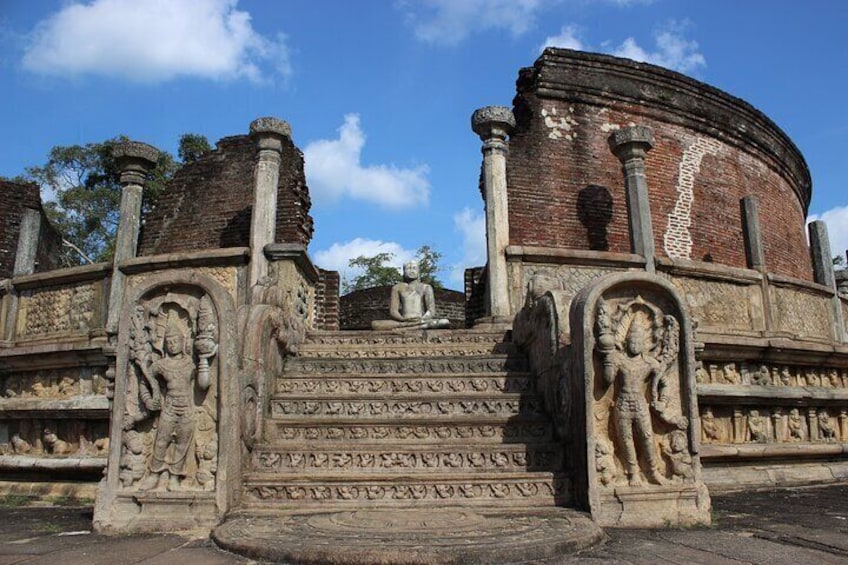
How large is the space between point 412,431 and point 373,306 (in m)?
15.2

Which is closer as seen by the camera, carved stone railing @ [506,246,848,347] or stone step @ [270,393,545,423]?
stone step @ [270,393,545,423]

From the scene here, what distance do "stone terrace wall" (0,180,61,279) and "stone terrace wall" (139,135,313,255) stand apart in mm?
1877

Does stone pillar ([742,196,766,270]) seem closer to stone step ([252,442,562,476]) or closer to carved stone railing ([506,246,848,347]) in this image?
carved stone railing ([506,246,848,347])

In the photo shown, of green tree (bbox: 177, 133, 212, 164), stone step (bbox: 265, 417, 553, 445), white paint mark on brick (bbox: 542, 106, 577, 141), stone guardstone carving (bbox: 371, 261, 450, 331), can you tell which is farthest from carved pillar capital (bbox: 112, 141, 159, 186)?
green tree (bbox: 177, 133, 212, 164)

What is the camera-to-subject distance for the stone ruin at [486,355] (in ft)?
13.9

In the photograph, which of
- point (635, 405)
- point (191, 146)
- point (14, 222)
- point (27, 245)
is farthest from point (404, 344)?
point (191, 146)

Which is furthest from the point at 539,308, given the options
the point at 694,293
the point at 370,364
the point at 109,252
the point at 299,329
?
the point at 109,252

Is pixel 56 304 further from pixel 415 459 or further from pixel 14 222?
pixel 14 222

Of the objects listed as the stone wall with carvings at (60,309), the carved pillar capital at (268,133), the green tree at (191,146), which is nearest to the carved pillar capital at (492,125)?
the carved pillar capital at (268,133)

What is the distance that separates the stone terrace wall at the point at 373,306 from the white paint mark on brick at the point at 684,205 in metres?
8.16

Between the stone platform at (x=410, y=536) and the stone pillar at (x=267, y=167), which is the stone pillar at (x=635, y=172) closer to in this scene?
the stone pillar at (x=267, y=167)

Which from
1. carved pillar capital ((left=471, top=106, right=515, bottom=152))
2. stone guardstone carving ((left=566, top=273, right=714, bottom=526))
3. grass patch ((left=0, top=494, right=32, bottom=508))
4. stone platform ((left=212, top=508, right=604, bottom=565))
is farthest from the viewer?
carved pillar capital ((left=471, top=106, right=515, bottom=152))

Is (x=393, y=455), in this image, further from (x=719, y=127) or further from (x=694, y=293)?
(x=719, y=127)

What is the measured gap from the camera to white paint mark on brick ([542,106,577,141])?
1292 cm
